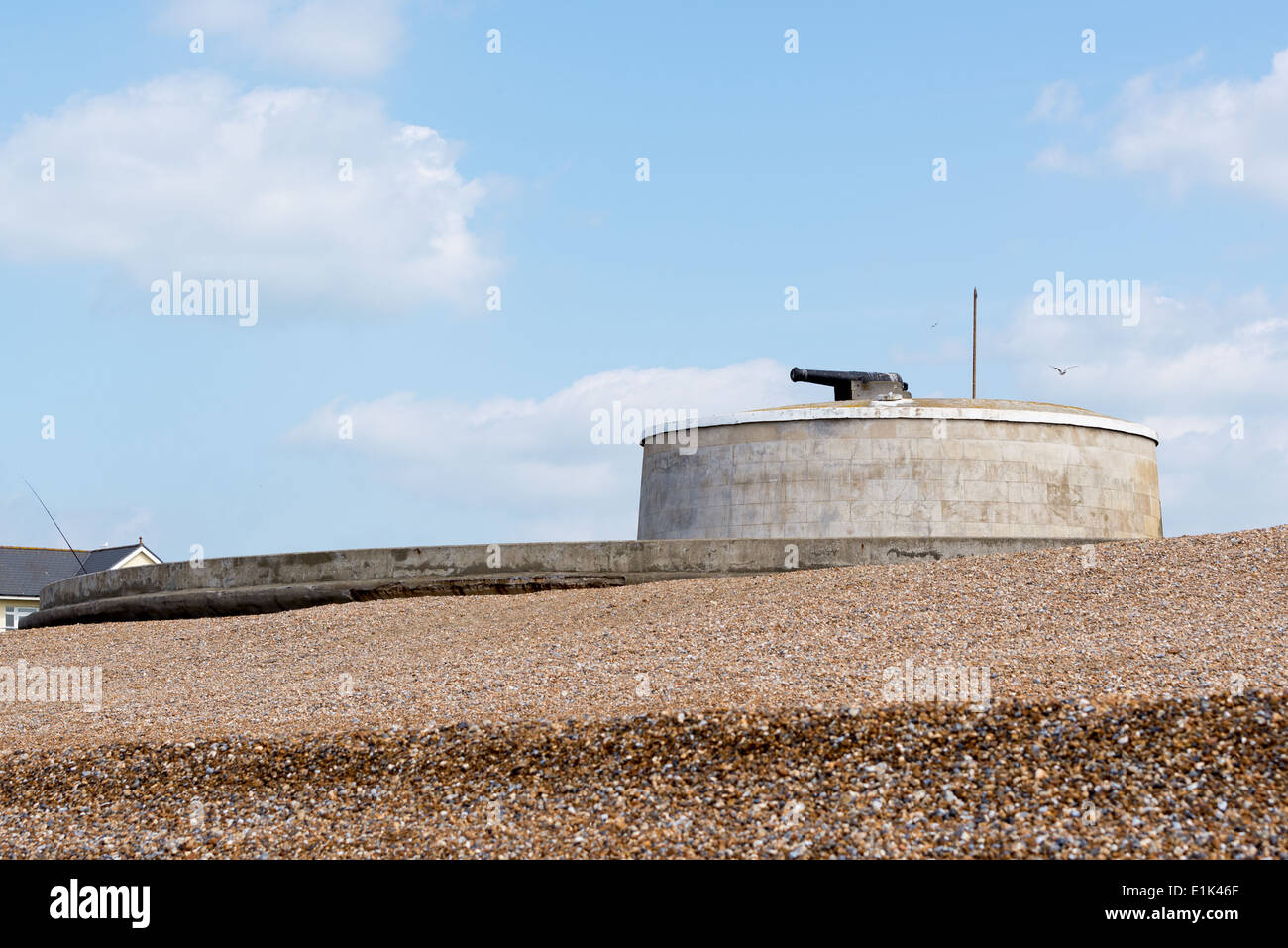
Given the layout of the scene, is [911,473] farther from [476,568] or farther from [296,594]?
[296,594]

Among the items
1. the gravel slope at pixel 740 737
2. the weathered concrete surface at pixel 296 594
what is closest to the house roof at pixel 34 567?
the weathered concrete surface at pixel 296 594

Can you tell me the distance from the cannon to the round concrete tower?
3.17 feet

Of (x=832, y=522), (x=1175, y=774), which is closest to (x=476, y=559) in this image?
(x=832, y=522)

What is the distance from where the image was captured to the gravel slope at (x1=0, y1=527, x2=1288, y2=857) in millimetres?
6520

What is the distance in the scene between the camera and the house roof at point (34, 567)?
4581cm

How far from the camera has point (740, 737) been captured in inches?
293

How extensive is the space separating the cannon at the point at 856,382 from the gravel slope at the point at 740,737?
9354 millimetres

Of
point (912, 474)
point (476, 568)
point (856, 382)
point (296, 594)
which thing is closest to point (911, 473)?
point (912, 474)

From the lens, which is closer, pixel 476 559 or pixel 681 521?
pixel 476 559

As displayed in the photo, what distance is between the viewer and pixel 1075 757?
6.83 m

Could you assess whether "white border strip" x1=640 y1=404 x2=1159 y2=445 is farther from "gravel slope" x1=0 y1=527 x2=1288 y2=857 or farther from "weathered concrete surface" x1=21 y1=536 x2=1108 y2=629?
"gravel slope" x1=0 y1=527 x2=1288 y2=857

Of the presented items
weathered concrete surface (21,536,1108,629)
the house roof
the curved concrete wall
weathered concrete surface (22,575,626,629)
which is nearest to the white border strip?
the curved concrete wall
